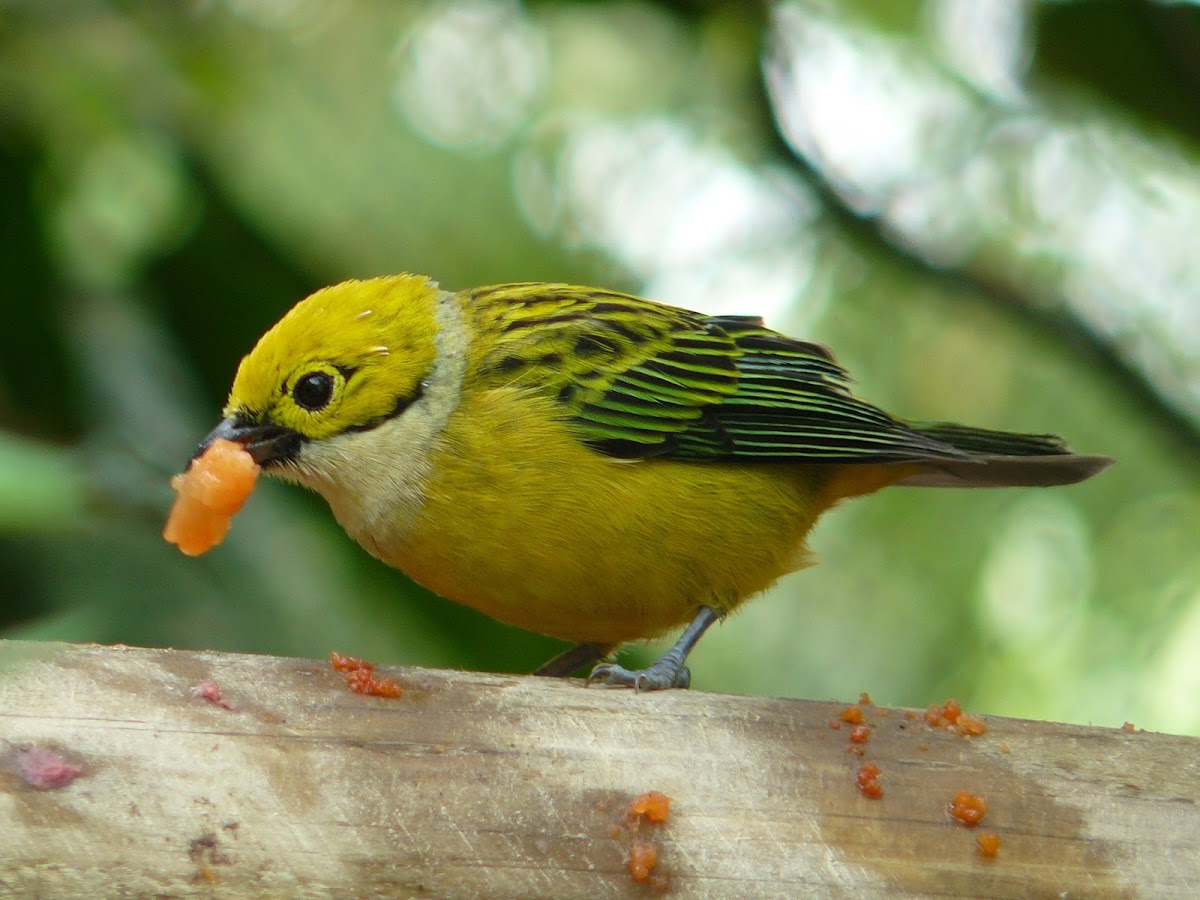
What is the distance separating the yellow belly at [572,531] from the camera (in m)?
3.57

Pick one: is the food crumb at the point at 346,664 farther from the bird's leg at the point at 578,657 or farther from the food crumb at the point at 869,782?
the bird's leg at the point at 578,657

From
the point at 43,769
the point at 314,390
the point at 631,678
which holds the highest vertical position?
the point at 314,390

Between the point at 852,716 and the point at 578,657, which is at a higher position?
the point at 852,716

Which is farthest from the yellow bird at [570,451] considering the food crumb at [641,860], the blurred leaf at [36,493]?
the food crumb at [641,860]

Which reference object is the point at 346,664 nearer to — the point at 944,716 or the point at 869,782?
the point at 869,782

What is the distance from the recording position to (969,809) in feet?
8.52

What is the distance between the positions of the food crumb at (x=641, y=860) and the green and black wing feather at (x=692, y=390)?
4.97 feet

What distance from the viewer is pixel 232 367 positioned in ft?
20.9

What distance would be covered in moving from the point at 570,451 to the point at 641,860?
4.87 feet

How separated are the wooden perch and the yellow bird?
65cm

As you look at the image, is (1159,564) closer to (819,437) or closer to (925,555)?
(925,555)

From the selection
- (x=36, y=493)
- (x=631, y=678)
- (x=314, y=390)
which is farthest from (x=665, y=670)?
(x=36, y=493)

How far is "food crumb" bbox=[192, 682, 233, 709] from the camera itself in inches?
101

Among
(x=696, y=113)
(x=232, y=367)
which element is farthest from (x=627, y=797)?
(x=696, y=113)
